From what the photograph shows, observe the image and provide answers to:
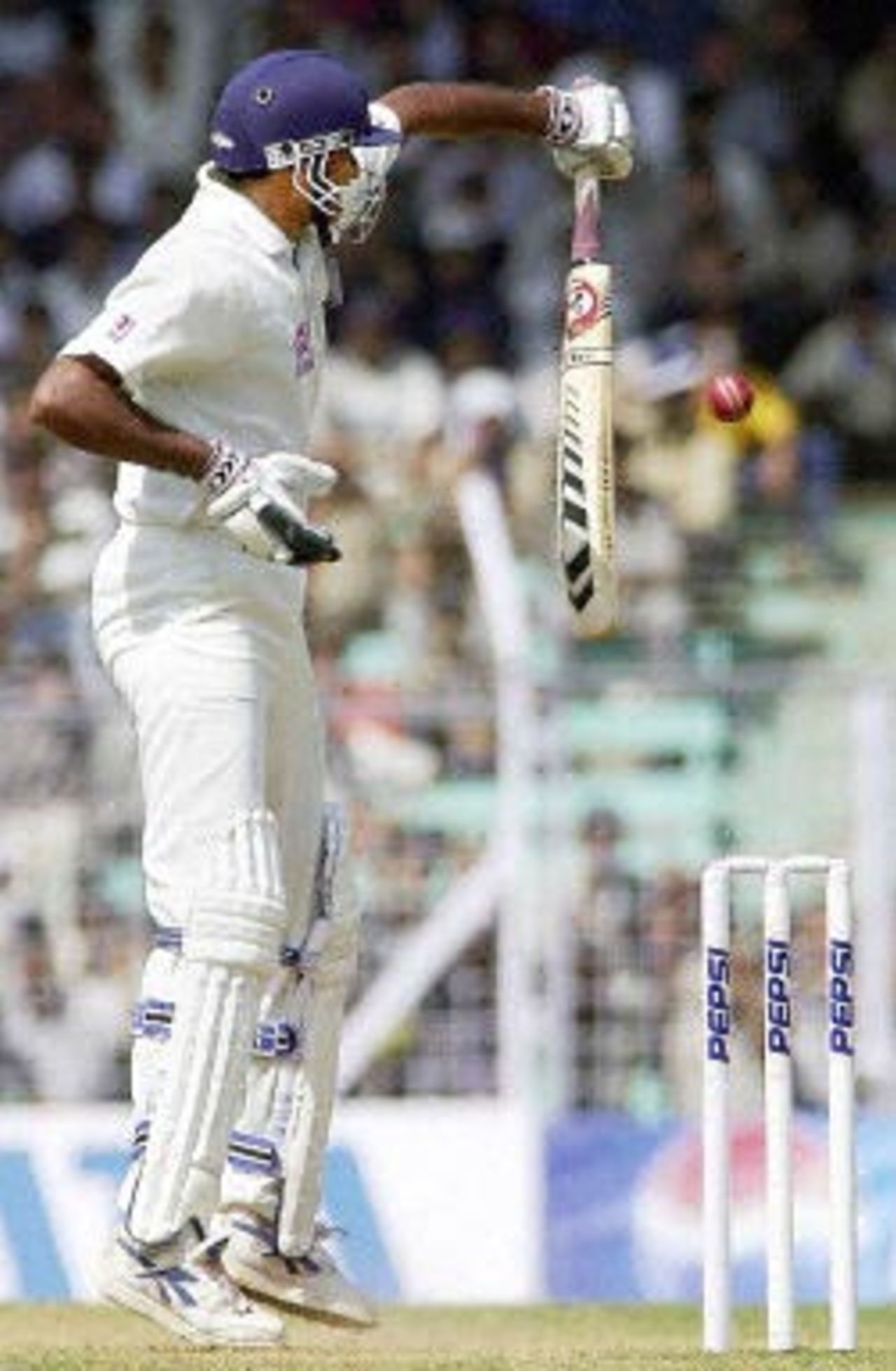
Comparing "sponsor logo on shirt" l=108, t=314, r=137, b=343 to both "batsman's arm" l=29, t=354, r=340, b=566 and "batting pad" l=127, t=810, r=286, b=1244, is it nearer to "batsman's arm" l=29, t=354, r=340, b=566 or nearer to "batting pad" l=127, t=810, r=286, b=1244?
"batsman's arm" l=29, t=354, r=340, b=566

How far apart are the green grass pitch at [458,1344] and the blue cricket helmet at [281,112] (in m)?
2.00

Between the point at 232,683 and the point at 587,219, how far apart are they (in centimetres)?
122

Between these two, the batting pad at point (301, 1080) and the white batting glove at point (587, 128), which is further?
the white batting glove at point (587, 128)

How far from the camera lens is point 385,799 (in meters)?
11.5

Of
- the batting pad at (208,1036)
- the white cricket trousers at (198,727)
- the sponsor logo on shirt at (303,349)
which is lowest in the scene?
the batting pad at (208,1036)

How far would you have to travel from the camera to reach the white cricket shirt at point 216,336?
7266 mm

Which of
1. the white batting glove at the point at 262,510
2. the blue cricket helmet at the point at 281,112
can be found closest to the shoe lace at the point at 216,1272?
the white batting glove at the point at 262,510

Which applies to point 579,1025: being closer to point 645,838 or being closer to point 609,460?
point 645,838

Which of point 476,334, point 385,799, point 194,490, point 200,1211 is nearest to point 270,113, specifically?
point 194,490

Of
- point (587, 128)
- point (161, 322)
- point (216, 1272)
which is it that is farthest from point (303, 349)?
point (216, 1272)

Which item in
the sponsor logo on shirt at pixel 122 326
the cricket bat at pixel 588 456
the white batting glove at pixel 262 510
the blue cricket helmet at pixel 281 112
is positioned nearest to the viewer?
the white batting glove at pixel 262 510

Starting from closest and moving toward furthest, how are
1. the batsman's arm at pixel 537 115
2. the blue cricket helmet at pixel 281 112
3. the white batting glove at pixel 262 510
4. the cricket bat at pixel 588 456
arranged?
the white batting glove at pixel 262 510 < the blue cricket helmet at pixel 281 112 < the cricket bat at pixel 588 456 < the batsman's arm at pixel 537 115

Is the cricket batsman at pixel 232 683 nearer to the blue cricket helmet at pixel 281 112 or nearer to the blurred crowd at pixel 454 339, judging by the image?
the blue cricket helmet at pixel 281 112

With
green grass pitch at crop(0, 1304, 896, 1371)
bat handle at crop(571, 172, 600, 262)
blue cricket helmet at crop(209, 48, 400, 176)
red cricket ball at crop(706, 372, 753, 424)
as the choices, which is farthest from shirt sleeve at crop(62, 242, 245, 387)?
green grass pitch at crop(0, 1304, 896, 1371)
